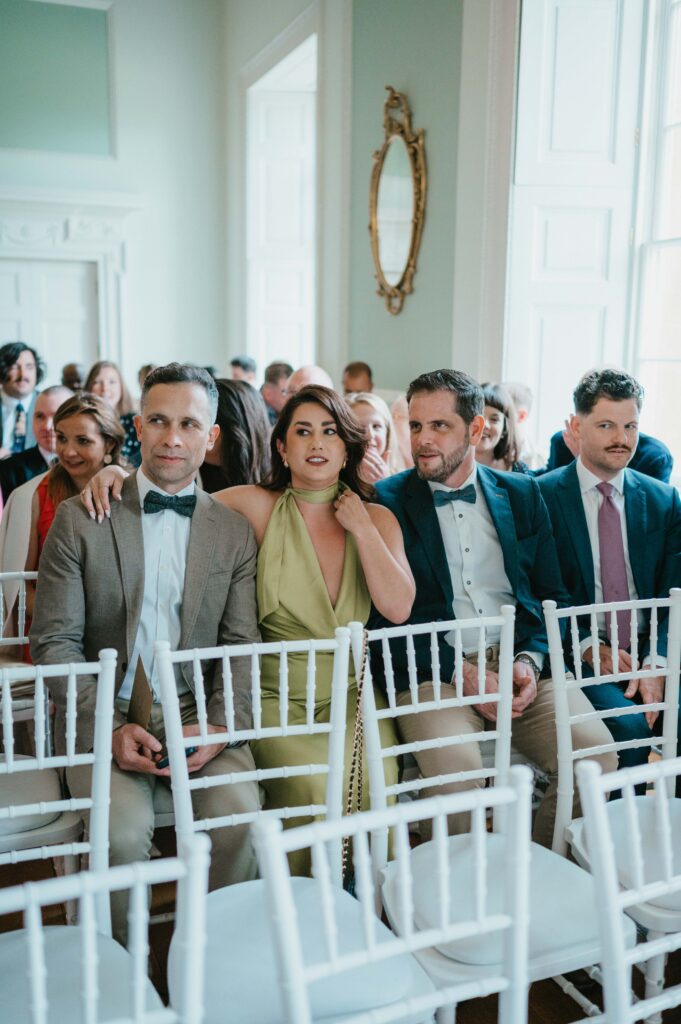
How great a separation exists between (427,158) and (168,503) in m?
3.29

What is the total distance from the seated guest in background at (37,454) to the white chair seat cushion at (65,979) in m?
2.47

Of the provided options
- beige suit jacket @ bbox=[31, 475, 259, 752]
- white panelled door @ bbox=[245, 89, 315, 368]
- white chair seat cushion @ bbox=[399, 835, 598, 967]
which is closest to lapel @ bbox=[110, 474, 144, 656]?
beige suit jacket @ bbox=[31, 475, 259, 752]

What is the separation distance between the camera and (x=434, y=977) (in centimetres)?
153

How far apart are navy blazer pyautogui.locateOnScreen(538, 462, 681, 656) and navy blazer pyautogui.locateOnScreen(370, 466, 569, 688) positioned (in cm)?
13

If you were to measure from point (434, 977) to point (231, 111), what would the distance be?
27.1 feet

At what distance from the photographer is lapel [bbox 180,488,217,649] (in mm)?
2221

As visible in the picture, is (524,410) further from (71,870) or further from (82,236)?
(82,236)

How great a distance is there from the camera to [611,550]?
9.09ft

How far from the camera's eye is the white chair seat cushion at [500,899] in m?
1.56

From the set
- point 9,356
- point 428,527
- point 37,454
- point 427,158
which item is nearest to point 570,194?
point 427,158

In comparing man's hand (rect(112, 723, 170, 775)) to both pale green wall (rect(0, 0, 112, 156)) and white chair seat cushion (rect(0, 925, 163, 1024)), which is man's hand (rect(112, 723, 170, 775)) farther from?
pale green wall (rect(0, 0, 112, 156))

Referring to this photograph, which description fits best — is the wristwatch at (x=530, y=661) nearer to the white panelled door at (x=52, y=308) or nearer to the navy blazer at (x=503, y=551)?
the navy blazer at (x=503, y=551)

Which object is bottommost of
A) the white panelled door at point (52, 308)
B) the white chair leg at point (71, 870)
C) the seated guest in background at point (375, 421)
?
the white chair leg at point (71, 870)

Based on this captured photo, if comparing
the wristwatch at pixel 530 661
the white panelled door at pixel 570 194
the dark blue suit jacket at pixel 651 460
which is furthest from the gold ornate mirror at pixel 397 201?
the wristwatch at pixel 530 661
